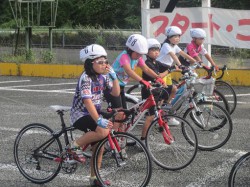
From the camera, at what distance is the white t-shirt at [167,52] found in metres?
8.51

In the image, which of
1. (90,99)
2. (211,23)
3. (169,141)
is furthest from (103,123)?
(211,23)

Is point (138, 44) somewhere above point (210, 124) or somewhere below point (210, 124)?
above

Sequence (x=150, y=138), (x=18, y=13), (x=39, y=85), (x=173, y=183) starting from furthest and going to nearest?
1. (x=18, y=13)
2. (x=39, y=85)
3. (x=150, y=138)
4. (x=173, y=183)

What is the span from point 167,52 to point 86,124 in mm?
3452

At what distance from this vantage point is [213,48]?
15367 millimetres

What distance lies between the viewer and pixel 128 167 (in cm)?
561

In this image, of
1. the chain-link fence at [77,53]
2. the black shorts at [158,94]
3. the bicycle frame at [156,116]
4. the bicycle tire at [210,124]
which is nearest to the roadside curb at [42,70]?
the chain-link fence at [77,53]

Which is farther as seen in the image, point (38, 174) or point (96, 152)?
point (38, 174)

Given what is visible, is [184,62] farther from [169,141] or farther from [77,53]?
[77,53]

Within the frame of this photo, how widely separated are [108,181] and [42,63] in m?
11.7

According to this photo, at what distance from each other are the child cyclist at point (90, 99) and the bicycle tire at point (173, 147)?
111 cm

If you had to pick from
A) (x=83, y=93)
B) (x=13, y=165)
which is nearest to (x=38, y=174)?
(x=13, y=165)

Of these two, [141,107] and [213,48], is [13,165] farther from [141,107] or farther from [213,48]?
[213,48]

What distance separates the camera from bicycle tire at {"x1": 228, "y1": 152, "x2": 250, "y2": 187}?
15.0 ft
